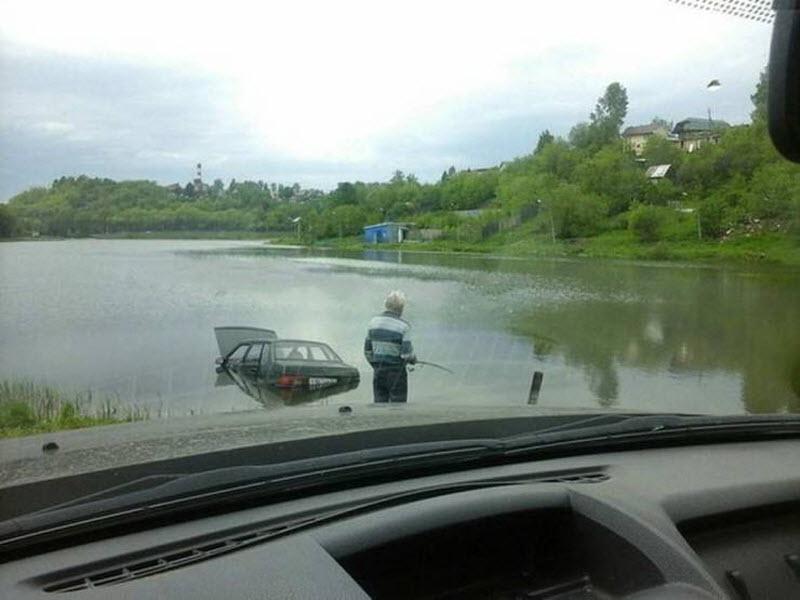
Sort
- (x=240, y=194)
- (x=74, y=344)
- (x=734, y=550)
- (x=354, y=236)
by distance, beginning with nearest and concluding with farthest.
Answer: (x=734, y=550)
(x=74, y=344)
(x=240, y=194)
(x=354, y=236)

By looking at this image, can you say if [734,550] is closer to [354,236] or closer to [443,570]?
[443,570]

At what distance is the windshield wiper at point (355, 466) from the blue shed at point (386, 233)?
3437mm

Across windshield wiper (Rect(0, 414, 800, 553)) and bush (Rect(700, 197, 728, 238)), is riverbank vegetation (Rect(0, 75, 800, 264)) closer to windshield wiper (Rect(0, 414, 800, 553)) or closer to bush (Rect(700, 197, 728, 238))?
bush (Rect(700, 197, 728, 238))

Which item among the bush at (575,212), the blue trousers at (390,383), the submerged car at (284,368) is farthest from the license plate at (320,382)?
the bush at (575,212)

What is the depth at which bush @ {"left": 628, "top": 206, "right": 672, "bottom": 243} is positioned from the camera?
6.12m

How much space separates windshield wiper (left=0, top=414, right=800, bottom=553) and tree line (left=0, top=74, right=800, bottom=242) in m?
1.82

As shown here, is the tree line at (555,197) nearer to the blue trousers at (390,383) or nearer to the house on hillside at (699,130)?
the house on hillside at (699,130)

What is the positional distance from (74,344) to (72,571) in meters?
3.11

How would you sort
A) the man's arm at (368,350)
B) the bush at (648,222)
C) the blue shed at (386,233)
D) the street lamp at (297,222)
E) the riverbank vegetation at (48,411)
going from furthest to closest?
1. the blue shed at (386,233)
2. the bush at (648,222)
3. the street lamp at (297,222)
4. the man's arm at (368,350)
5. the riverbank vegetation at (48,411)

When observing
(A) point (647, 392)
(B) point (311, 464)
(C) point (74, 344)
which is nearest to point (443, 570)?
(B) point (311, 464)

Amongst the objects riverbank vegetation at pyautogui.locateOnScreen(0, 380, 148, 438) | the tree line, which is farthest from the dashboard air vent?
the tree line

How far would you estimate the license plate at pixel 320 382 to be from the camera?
15.2 ft

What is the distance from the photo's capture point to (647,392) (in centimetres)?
595

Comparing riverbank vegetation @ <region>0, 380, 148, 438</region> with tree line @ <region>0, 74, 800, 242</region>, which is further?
tree line @ <region>0, 74, 800, 242</region>
